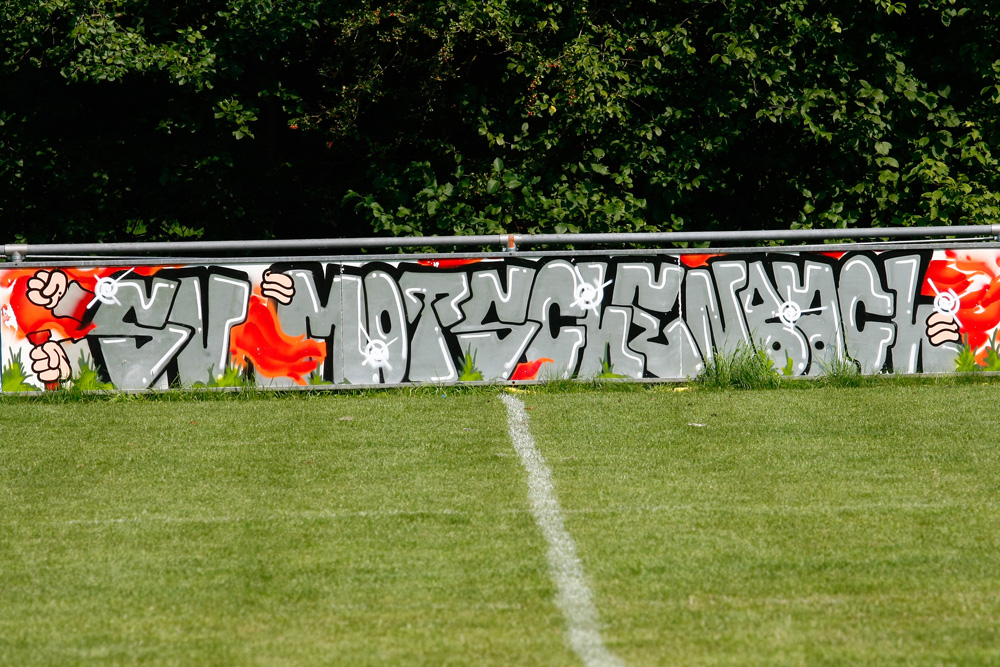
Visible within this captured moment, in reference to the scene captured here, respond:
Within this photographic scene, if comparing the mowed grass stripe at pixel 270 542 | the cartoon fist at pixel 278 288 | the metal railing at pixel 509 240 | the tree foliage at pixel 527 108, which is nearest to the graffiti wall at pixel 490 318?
the cartoon fist at pixel 278 288

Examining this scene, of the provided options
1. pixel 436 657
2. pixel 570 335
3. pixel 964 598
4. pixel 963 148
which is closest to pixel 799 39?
pixel 963 148

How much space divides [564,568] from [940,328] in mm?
6305

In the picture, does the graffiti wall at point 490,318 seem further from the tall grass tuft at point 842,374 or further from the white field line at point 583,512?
the white field line at point 583,512

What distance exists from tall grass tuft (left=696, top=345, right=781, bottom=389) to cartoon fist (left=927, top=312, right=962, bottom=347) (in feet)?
4.88

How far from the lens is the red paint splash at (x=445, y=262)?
989 centimetres

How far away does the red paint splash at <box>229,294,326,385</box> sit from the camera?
987cm

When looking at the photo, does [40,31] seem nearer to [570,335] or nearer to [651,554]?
[570,335]

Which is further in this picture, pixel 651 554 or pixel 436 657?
pixel 651 554

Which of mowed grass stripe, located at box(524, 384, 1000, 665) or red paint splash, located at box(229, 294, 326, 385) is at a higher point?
red paint splash, located at box(229, 294, 326, 385)

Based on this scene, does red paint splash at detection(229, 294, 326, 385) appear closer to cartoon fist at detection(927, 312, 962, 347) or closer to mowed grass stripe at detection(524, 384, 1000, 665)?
mowed grass stripe at detection(524, 384, 1000, 665)

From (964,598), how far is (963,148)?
1078 cm

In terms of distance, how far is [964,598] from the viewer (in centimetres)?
468

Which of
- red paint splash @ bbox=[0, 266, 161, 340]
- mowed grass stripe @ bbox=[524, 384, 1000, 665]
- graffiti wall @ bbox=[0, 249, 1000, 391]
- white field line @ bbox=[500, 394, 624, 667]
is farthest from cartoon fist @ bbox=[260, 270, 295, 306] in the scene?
white field line @ bbox=[500, 394, 624, 667]

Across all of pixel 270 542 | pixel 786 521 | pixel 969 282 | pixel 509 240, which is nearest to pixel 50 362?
pixel 509 240
